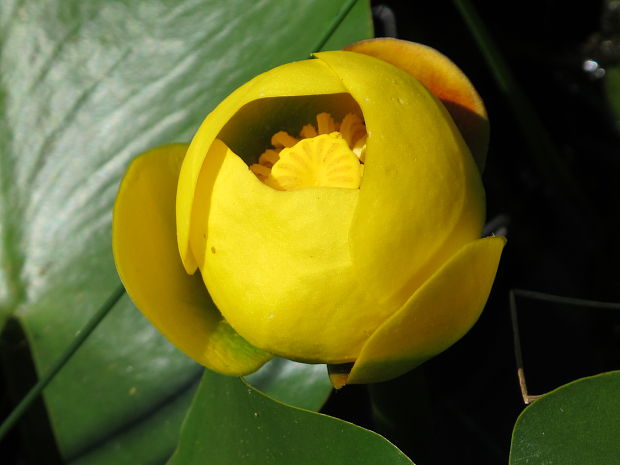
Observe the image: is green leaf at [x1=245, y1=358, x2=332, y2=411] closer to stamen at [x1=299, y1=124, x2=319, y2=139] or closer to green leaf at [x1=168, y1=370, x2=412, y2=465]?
green leaf at [x1=168, y1=370, x2=412, y2=465]

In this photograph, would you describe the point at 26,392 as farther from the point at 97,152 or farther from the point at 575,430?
the point at 575,430

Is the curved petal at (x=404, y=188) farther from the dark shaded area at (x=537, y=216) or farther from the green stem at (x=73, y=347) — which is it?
the dark shaded area at (x=537, y=216)

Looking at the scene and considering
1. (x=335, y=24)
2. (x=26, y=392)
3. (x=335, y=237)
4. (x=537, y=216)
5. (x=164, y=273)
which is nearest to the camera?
(x=335, y=237)

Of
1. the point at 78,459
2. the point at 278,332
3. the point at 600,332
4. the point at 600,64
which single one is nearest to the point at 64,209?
the point at 78,459

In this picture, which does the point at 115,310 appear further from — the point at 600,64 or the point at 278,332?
the point at 600,64

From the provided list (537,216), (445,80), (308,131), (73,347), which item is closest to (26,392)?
(73,347)

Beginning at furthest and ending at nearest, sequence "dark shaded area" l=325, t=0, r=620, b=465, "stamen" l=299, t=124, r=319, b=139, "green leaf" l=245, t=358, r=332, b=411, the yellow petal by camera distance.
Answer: "dark shaded area" l=325, t=0, r=620, b=465, "green leaf" l=245, t=358, r=332, b=411, "stamen" l=299, t=124, r=319, b=139, the yellow petal

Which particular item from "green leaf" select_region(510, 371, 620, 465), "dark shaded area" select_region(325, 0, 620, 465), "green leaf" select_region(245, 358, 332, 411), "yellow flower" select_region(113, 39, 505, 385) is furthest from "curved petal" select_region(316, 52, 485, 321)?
"dark shaded area" select_region(325, 0, 620, 465)
